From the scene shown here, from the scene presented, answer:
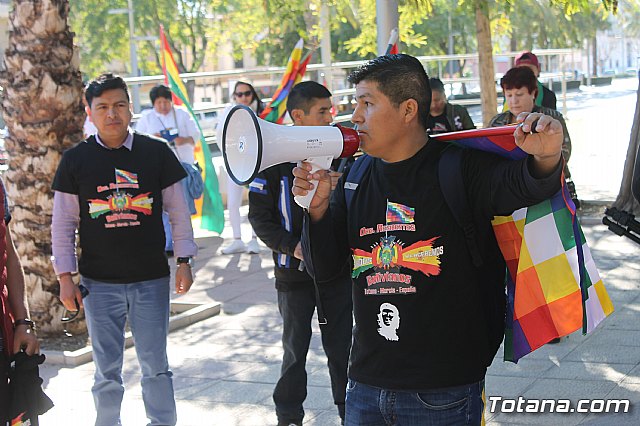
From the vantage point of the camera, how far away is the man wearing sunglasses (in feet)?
12.5

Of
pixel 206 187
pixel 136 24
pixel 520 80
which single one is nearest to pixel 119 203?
pixel 520 80

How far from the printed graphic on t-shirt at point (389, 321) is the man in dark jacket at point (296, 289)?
1.81m

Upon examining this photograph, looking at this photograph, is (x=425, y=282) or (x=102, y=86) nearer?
(x=425, y=282)

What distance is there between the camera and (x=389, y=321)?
10.6 ft

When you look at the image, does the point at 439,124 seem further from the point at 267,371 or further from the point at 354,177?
the point at 354,177

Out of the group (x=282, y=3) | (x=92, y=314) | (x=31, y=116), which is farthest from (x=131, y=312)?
(x=282, y=3)

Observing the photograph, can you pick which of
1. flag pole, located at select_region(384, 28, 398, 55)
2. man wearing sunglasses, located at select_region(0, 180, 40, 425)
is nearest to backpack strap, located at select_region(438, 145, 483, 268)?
man wearing sunglasses, located at select_region(0, 180, 40, 425)

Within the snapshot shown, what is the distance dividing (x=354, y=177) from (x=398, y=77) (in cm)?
42

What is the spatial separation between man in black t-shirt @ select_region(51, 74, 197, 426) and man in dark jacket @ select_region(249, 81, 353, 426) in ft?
1.80

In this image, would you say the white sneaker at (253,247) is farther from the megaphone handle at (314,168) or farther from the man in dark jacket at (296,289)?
the megaphone handle at (314,168)

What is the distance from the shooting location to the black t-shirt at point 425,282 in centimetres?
318

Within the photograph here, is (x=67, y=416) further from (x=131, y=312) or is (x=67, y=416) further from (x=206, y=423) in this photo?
(x=131, y=312)

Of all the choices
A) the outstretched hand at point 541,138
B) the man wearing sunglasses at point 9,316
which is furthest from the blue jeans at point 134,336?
the outstretched hand at point 541,138

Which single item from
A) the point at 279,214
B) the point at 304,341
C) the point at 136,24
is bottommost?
the point at 304,341
